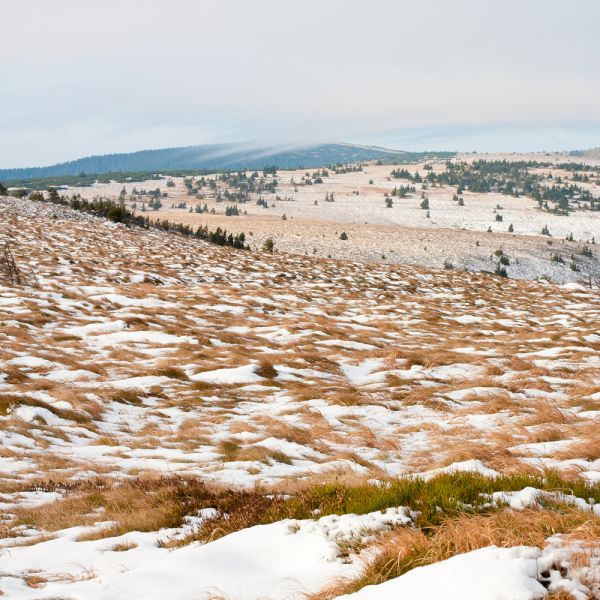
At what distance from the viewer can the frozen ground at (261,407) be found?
4.28m

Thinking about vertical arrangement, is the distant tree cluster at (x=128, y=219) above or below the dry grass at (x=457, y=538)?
above

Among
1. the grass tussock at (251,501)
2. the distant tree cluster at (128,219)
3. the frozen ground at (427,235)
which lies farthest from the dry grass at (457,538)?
the frozen ground at (427,235)

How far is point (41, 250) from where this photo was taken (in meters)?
29.9

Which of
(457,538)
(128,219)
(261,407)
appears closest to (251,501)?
(457,538)

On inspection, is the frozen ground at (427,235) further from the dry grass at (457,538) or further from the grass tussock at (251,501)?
the dry grass at (457,538)

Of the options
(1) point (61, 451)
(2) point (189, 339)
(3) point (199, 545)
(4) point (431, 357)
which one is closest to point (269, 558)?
(3) point (199, 545)

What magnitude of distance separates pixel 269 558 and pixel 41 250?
98.2 ft

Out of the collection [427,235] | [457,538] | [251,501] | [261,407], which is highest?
[427,235]

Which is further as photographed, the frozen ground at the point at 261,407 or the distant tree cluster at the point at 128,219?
the distant tree cluster at the point at 128,219

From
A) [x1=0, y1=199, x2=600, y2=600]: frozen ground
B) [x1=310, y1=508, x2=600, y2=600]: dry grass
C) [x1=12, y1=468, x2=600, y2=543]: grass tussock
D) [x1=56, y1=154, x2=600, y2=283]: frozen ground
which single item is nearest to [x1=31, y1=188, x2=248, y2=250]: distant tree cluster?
[x1=56, y1=154, x2=600, y2=283]: frozen ground

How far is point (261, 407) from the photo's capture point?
10.5 meters

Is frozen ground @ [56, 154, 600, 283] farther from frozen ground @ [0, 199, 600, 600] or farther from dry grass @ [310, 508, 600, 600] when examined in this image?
dry grass @ [310, 508, 600, 600]

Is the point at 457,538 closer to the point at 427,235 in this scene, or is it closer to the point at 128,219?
the point at 128,219

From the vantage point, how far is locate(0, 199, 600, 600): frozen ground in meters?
4.28
